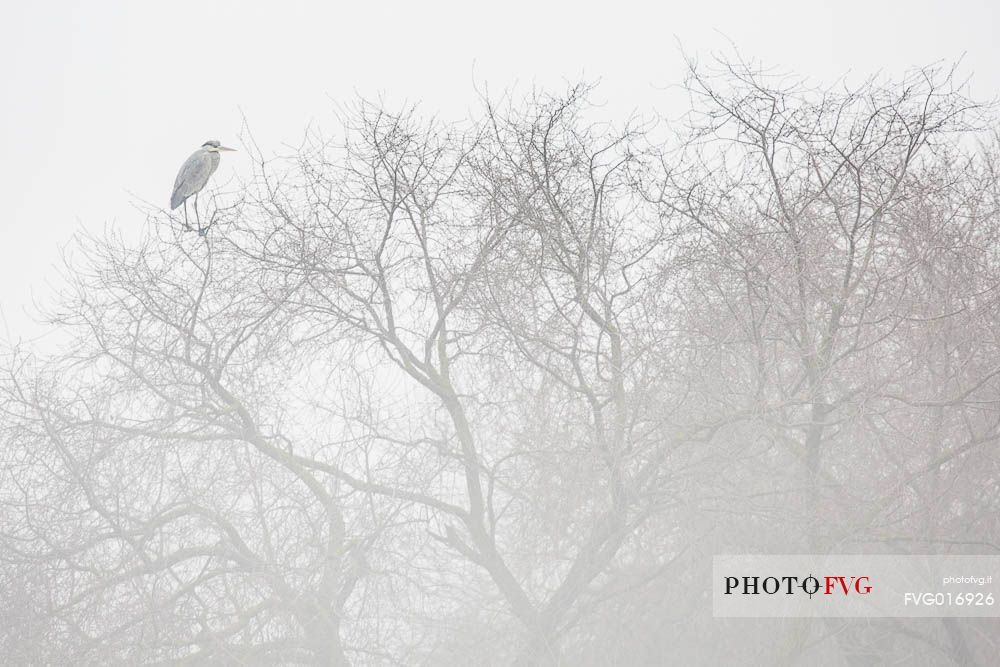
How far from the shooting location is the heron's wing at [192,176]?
7.29 m

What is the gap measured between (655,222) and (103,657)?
4.75m

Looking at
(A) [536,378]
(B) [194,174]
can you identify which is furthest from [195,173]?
(A) [536,378]

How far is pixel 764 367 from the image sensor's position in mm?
5523

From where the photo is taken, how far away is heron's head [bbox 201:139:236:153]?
830 cm

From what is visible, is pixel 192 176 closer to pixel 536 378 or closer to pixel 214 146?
pixel 214 146

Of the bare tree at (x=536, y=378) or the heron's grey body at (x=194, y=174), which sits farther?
the heron's grey body at (x=194, y=174)

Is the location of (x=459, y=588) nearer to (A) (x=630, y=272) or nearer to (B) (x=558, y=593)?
(B) (x=558, y=593)

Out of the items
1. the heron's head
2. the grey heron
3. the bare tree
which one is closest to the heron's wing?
the grey heron

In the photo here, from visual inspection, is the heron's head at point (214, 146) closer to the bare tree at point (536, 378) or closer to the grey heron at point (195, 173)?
the grey heron at point (195, 173)

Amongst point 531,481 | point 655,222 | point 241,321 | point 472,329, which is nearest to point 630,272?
point 655,222

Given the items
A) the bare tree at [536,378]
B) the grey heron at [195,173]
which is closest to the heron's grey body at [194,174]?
the grey heron at [195,173]

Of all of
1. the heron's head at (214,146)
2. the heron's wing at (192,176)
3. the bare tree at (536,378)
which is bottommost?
the bare tree at (536,378)

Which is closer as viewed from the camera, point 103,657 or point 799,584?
point 103,657

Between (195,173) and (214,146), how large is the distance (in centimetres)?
97
